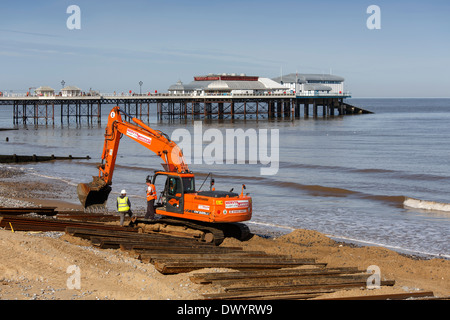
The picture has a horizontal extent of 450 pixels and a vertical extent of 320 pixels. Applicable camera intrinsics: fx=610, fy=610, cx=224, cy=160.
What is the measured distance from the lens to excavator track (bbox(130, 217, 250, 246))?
738 inches

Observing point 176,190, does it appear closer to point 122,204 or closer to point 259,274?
point 122,204

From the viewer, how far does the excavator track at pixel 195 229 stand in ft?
61.5

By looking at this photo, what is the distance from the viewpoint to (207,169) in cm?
4750

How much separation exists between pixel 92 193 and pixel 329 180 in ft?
70.3

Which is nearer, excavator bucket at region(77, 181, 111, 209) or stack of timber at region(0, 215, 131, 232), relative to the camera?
stack of timber at region(0, 215, 131, 232)

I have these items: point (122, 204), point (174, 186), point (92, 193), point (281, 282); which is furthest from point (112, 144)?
point (281, 282)

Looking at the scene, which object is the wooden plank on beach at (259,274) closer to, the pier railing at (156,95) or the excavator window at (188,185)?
the excavator window at (188,185)

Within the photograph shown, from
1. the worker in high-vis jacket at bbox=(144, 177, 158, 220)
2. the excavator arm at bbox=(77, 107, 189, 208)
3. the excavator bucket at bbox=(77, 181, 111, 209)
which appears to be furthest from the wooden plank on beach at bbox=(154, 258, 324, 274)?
the excavator bucket at bbox=(77, 181, 111, 209)

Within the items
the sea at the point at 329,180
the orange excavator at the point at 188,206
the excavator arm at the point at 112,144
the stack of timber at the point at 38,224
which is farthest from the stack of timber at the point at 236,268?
the sea at the point at 329,180

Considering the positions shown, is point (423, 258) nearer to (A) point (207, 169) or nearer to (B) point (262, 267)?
(B) point (262, 267)

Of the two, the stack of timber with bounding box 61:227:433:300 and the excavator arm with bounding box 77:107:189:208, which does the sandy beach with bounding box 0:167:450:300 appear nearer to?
the stack of timber with bounding box 61:227:433:300

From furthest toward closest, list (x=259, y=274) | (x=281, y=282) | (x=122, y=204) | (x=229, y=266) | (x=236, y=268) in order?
(x=122, y=204)
(x=236, y=268)
(x=229, y=266)
(x=259, y=274)
(x=281, y=282)

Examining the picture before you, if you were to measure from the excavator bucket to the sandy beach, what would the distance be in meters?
5.12

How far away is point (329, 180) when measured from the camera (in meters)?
41.0
